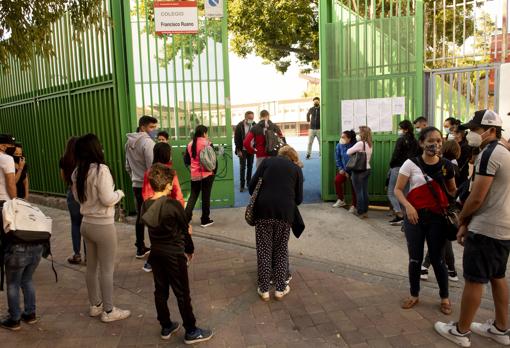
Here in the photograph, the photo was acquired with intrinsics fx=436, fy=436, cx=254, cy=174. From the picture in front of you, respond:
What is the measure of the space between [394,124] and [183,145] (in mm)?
3704

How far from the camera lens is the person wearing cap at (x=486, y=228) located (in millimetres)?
3139

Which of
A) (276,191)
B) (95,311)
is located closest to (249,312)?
(276,191)

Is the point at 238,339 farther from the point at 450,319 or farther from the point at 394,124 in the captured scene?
the point at 394,124

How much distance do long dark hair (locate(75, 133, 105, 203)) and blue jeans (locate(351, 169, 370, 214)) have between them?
4.49 metres

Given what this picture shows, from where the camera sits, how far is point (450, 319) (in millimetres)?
3824

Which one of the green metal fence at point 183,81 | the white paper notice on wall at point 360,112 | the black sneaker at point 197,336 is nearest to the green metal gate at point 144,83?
the green metal fence at point 183,81

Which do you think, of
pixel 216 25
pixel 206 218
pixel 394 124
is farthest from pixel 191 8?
pixel 394 124

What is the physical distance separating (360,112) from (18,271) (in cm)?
589

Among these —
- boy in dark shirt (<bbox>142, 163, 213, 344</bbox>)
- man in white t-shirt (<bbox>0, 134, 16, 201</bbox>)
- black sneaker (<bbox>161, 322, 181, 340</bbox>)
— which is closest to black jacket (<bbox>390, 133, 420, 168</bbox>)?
boy in dark shirt (<bbox>142, 163, 213, 344</bbox>)

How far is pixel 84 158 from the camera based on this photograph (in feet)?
12.4

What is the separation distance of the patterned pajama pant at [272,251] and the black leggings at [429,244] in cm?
117

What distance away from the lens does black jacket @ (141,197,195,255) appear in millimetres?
3379

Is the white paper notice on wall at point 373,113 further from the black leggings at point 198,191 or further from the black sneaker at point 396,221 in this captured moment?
the black leggings at point 198,191

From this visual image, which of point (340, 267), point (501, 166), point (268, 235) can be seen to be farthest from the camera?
point (340, 267)
